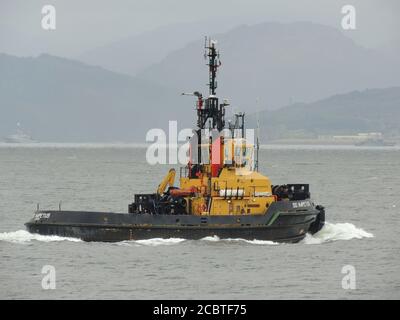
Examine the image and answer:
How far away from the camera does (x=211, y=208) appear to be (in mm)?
44344

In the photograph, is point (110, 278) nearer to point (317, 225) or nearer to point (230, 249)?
point (230, 249)

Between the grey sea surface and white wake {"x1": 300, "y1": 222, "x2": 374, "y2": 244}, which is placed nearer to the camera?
the grey sea surface

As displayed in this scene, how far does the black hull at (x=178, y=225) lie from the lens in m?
43.6

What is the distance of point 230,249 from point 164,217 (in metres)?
2.77

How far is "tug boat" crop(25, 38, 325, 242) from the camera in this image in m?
43.7

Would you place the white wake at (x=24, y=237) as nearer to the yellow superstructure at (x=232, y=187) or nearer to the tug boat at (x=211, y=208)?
the tug boat at (x=211, y=208)

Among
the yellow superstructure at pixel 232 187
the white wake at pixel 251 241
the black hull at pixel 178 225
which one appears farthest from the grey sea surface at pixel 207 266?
the yellow superstructure at pixel 232 187

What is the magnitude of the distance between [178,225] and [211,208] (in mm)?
1526

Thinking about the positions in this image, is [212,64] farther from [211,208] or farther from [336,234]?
[336,234]

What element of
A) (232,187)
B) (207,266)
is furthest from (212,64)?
(207,266)

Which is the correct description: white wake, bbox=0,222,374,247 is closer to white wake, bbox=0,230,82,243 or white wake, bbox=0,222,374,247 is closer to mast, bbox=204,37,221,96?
white wake, bbox=0,230,82,243

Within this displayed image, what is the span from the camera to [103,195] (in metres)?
78.4

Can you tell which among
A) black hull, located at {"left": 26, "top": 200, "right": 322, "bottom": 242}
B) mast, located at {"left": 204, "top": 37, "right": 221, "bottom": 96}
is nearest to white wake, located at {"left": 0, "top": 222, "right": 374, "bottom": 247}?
black hull, located at {"left": 26, "top": 200, "right": 322, "bottom": 242}
